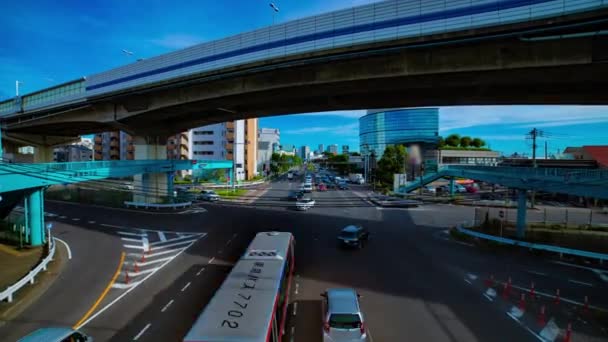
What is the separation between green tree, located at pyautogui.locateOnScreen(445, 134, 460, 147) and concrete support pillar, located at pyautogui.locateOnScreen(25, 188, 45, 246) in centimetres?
9697

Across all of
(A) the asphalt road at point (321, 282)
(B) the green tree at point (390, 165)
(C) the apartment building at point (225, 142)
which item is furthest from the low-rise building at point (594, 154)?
(C) the apartment building at point (225, 142)

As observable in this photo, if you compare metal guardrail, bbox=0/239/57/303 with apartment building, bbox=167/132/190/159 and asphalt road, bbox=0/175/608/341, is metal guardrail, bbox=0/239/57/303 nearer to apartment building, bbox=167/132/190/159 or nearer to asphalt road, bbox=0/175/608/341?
asphalt road, bbox=0/175/608/341

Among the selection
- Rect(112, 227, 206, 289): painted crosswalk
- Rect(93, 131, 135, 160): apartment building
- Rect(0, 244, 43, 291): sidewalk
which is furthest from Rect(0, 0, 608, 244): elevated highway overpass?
Rect(93, 131, 135, 160): apartment building

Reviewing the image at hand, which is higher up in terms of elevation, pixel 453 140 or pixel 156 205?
pixel 453 140

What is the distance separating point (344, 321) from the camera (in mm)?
9000

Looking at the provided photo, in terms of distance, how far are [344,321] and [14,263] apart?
61.4ft

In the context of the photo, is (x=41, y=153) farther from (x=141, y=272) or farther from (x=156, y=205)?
(x=141, y=272)

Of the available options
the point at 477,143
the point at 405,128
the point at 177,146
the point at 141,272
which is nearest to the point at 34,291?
the point at 141,272

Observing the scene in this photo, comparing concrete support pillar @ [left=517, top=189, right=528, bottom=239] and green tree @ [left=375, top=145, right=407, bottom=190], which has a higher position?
green tree @ [left=375, top=145, right=407, bottom=190]

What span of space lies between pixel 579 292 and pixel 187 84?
2838 cm

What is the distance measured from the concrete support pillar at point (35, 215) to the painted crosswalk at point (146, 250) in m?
4.73

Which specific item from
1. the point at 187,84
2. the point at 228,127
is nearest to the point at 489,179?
the point at 187,84

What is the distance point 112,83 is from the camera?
30.5 meters

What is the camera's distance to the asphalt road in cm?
1027
